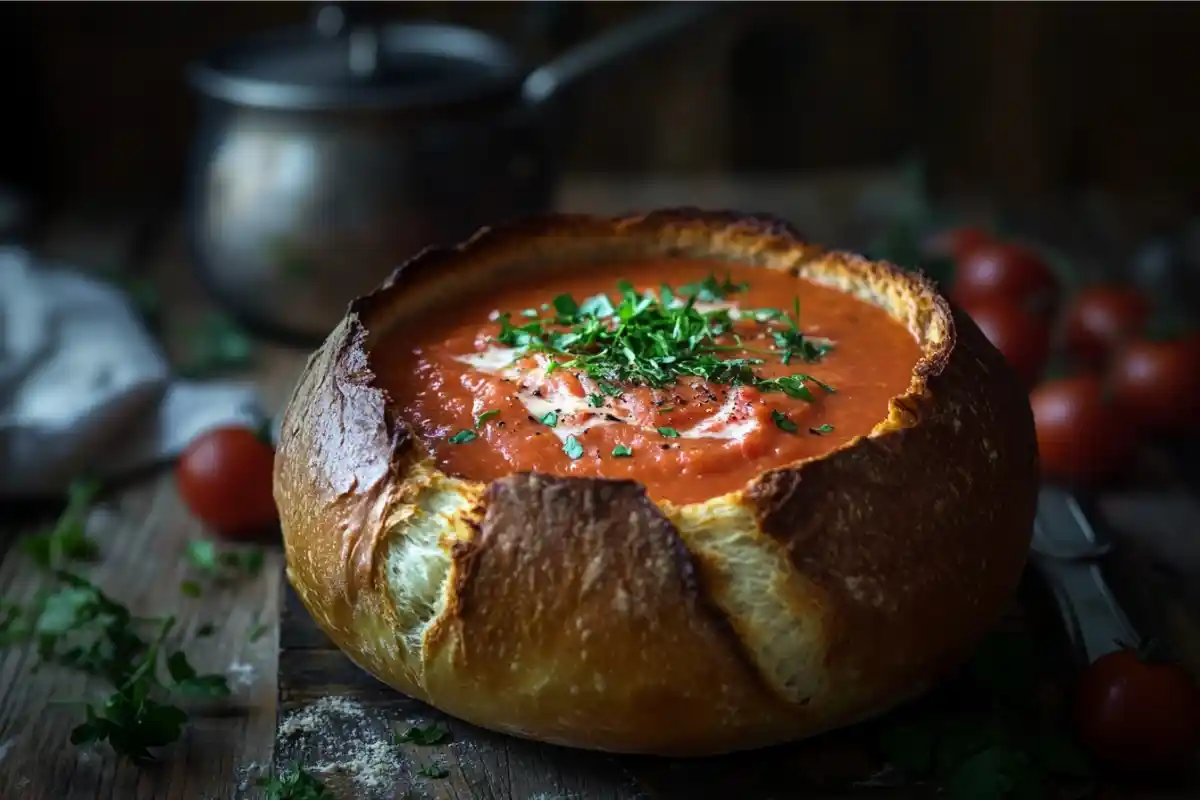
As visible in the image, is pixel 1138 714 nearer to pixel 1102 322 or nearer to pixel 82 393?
pixel 1102 322

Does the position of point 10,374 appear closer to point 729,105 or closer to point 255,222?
point 255,222

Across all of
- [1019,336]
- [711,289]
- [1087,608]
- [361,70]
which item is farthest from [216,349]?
[1087,608]

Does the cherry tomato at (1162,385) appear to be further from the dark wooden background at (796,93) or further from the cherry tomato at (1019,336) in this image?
the dark wooden background at (796,93)

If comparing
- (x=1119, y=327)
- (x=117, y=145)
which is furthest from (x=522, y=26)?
(x=1119, y=327)

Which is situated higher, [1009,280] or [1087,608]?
[1009,280]

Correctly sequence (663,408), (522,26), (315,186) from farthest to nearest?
(522,26) < (315,186) < (663,408)

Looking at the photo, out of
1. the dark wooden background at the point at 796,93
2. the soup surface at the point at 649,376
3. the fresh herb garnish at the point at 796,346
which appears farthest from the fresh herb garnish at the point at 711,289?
the dark wooden background at the point at 796,93
